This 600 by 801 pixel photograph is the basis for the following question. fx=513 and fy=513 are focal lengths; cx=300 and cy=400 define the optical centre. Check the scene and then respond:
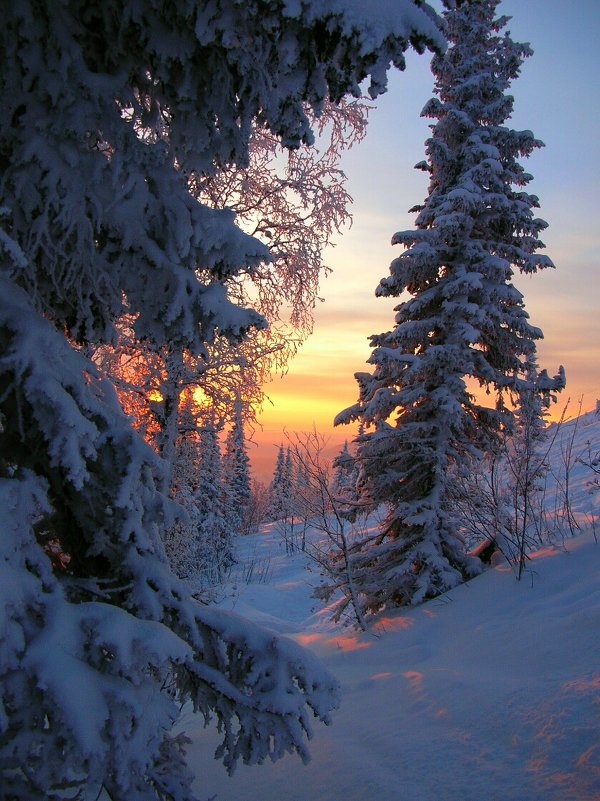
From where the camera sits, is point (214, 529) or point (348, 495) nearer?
point (348, 495)

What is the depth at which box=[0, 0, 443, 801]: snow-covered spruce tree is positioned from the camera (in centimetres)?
165

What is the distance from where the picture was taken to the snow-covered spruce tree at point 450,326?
8422 mm

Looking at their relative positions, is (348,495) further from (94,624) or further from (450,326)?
(94,624)

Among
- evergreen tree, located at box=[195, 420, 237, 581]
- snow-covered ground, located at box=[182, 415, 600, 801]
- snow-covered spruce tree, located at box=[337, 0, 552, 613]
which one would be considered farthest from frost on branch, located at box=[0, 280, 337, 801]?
evergreen tree, located at box=[195, 420, 237, 581]

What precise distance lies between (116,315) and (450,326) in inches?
281

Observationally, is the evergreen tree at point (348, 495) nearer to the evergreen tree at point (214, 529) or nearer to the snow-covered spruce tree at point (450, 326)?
the snow-covered spruce tree at point (450, 326)

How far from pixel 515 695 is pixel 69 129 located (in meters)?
4.06

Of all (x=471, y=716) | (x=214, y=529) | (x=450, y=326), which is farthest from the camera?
(x=214, y=529)

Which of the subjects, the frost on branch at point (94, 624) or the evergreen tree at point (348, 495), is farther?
the evergreen tree at point (348, 495)

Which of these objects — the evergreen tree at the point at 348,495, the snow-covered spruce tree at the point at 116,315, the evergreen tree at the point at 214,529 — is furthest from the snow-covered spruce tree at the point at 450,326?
the evergreen tree at the point at 214,529

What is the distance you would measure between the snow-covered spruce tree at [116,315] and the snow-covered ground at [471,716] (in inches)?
39.7

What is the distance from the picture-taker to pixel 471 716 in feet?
10.8

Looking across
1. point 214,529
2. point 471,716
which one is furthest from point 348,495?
point 214,529

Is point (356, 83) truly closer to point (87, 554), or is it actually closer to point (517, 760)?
point (87, 554)
